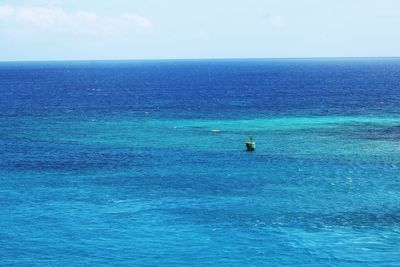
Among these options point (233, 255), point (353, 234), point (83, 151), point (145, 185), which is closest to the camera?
point (233, 255)

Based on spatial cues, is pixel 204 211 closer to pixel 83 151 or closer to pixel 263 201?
pixel 263 201

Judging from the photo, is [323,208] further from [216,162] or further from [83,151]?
[83,151]

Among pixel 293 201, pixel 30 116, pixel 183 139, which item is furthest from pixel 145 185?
pixel 30 116

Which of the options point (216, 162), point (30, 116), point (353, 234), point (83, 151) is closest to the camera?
point (353, 234)

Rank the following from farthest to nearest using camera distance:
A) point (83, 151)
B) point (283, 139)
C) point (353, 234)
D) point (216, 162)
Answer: point (283, 139) < point (83, 151) < point (216, 162) < point (353, 234)

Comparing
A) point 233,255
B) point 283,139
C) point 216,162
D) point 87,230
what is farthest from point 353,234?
point 283,139

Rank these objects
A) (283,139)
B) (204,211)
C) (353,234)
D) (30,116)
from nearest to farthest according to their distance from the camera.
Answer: (353,234) < (204,211) < (283,139) < (30,116)

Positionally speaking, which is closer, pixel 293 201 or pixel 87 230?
pixel 87 230

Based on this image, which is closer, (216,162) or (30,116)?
(216,162)
